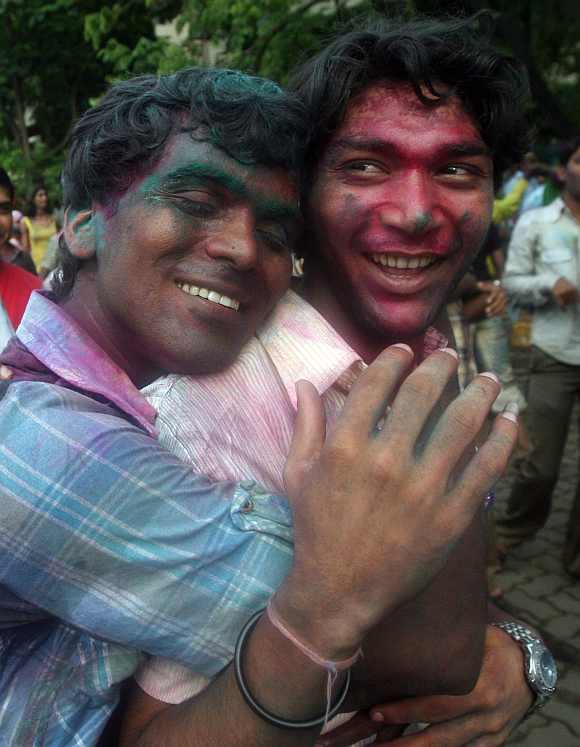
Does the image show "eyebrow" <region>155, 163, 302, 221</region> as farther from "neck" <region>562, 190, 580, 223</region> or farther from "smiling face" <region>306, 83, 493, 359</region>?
"neck" <region>562, 190, 580, 223</region>

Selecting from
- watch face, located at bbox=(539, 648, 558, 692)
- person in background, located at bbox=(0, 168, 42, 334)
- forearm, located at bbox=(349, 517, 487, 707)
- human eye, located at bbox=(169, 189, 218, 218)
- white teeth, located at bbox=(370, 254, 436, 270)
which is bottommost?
person in background, located at bbox=(0, 168, 42, 334)

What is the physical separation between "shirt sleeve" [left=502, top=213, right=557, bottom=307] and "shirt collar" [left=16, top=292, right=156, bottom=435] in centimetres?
380

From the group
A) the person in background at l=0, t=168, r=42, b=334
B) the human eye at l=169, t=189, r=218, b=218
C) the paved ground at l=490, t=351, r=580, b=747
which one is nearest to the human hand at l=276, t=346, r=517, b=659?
the human eye at l=169, t=189, r=218, b=218

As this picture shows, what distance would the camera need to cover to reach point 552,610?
Answer: 434 cm

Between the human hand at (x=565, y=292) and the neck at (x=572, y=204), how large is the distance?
1.38ft

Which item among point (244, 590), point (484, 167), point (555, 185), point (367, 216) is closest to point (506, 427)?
point (244, 590)

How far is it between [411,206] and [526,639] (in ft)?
3.25

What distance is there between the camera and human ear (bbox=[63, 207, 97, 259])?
1.51 meters

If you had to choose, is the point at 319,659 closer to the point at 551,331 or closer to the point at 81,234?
the point at 81,234

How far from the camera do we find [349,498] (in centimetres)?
105

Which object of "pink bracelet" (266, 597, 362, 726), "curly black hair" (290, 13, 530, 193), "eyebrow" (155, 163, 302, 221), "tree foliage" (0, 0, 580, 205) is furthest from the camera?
"tree foliage" (0, 0, 580, 205)

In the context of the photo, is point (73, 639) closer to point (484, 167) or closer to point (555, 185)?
point (484, 167)

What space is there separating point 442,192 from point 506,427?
66 centimetres

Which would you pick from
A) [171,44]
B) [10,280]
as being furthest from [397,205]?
[171,44]
